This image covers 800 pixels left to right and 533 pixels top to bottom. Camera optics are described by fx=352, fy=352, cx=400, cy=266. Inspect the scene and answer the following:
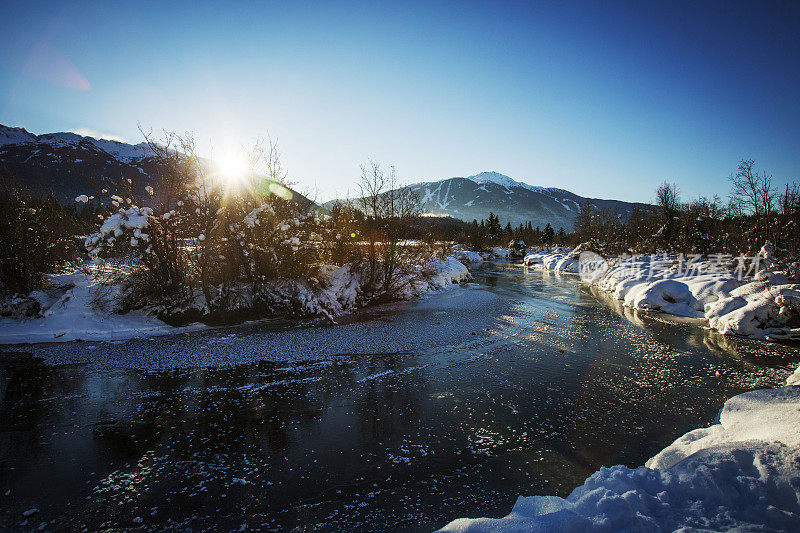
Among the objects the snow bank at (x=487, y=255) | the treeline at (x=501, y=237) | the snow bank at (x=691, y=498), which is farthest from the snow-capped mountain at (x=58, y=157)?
the snow bank at (x=691, y=498)

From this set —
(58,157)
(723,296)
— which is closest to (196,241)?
(723,296)

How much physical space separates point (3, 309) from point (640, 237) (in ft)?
167

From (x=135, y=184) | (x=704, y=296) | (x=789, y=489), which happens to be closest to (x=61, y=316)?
(x=135, y=184)

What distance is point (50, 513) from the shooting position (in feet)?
13.7

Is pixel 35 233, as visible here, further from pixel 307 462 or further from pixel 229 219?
pixel 307 462

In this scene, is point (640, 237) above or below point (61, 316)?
above

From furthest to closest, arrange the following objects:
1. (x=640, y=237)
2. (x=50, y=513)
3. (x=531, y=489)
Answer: (x=640, y=237)
(x=531, y=489)
(x=50, y=513)

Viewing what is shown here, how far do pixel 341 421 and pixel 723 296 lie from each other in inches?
683

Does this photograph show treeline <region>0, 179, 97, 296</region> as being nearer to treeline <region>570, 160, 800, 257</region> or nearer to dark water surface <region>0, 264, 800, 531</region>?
dark water surface <region>0, 264, 800, 531</region>

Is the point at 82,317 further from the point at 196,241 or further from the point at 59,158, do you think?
the point at 59,158

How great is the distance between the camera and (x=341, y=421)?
6.44m

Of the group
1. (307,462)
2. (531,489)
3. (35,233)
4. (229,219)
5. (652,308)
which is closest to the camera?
(531,489)

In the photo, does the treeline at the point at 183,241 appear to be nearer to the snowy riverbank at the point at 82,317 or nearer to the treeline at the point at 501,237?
the snowy riverbank at the point at 82,317

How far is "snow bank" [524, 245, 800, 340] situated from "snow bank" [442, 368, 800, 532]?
11.3m
